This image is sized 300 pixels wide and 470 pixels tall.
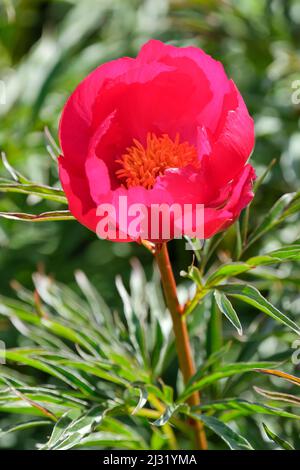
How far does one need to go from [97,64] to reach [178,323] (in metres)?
0.90

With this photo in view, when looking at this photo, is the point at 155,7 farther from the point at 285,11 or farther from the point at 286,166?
the point at 286,166

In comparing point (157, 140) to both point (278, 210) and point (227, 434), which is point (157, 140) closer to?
point (278, 210)

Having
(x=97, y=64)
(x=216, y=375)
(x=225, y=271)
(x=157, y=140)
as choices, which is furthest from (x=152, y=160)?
(x=97, y=64)

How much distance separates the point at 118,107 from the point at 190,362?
0.32m

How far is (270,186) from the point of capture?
156cm

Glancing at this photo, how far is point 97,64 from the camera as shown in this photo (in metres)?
1.61

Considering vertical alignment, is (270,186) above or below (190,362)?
above

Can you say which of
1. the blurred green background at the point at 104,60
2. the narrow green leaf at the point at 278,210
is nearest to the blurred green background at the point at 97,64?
the blurred green background at the point at 104,60

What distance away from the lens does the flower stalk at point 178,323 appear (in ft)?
2.60

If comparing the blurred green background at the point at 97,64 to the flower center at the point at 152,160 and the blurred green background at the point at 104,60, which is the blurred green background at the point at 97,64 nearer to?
the blurred green background at the point at 104,60

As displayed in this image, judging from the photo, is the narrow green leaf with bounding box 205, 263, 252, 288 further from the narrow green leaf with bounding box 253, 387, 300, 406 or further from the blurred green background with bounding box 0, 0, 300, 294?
the blurred green background with bounding box 0, 0, 300, 294

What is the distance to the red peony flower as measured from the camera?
0.71 m

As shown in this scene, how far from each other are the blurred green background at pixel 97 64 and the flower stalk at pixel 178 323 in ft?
1.72
